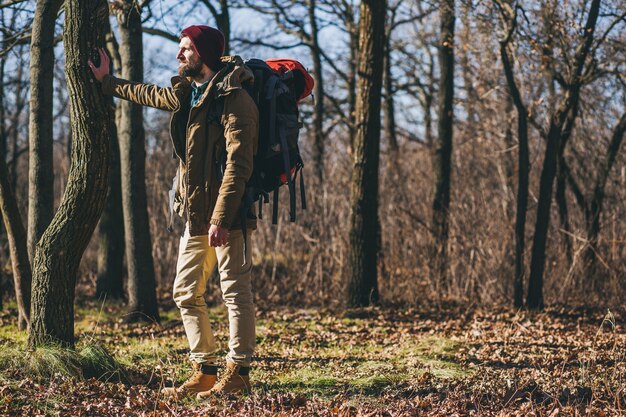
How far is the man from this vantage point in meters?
4.70

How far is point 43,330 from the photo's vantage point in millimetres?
5480

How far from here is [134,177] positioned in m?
8.62

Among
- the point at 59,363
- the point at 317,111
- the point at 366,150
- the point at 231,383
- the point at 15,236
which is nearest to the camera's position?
the point at 231,383

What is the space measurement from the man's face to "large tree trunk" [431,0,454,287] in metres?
6.57

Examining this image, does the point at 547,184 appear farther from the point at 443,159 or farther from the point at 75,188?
the point at 75,188

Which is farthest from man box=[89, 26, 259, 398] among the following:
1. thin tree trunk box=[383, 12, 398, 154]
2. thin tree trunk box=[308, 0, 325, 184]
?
thin tree trunk box=[383, 12, 398, 154]

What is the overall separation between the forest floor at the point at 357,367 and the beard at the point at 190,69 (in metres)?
1.65

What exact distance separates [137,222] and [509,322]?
4.43 metres

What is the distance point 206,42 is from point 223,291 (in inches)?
60.8

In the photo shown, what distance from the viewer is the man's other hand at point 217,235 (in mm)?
4688

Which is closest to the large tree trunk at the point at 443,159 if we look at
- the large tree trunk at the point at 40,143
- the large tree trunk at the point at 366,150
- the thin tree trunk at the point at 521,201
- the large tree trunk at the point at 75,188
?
the thin tree trunk at the point at 521,201

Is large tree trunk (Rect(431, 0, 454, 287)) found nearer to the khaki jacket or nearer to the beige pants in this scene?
the beige pants

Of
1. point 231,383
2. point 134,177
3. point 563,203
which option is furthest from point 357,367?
point 563,203

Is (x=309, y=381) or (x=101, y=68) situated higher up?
(x=101, y=68)
